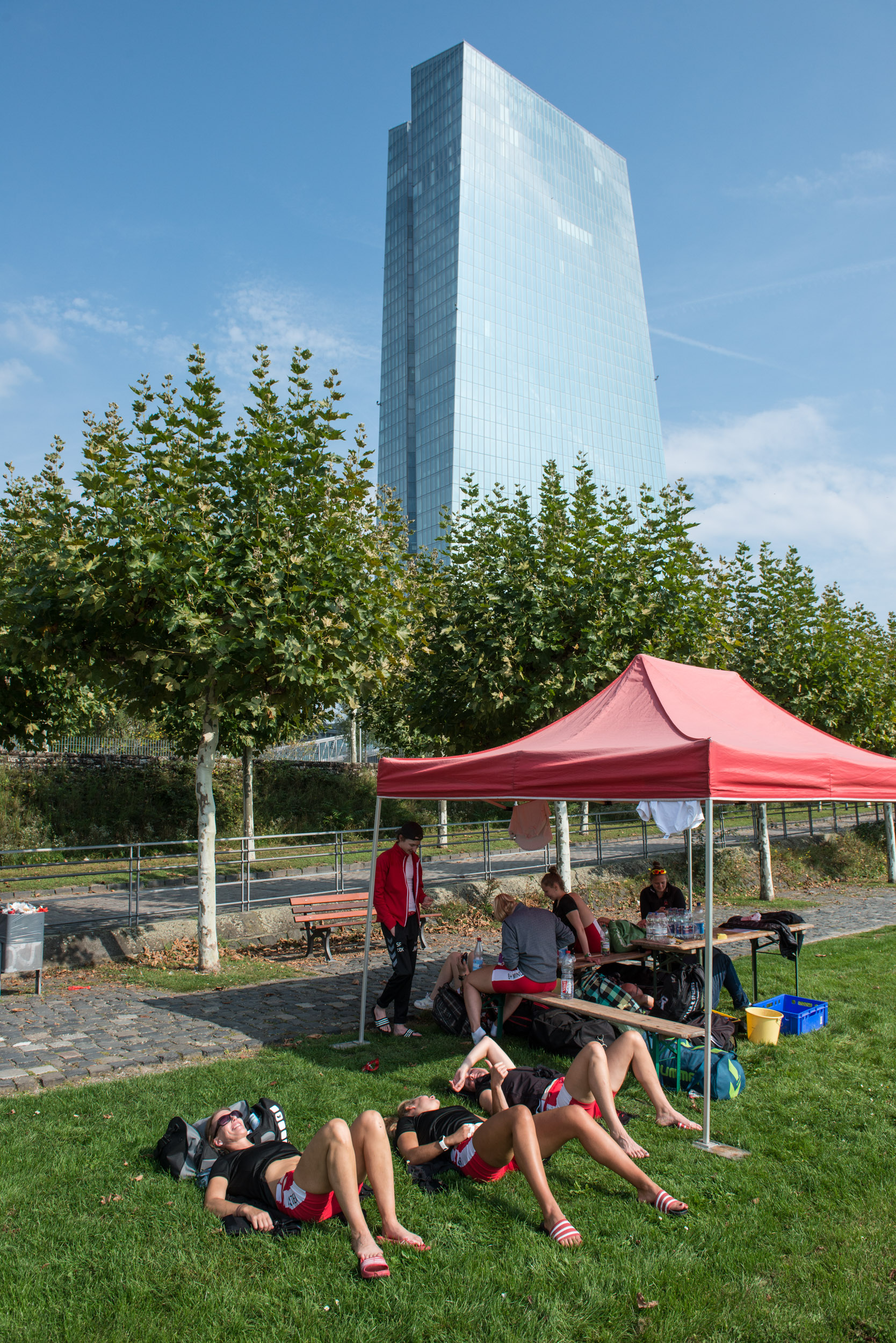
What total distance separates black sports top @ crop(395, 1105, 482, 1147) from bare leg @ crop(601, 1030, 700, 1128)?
96 centimetres

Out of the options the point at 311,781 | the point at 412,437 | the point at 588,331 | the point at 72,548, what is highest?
the point at 588,331

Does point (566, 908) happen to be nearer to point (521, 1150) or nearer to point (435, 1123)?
point (435, 1123)

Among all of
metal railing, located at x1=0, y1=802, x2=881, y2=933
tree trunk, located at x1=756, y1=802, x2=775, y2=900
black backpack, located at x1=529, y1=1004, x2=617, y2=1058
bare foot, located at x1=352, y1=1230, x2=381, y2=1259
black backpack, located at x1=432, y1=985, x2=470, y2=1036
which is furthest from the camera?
tree trunk, located at x1=756, y1=802, x2=775, y2=900

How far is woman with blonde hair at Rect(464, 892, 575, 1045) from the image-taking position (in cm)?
681

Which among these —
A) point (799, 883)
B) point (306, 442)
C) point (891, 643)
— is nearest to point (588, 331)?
point (891, 643)

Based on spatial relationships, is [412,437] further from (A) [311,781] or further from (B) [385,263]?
(A) [311,781]

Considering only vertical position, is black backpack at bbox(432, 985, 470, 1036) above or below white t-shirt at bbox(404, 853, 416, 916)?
below

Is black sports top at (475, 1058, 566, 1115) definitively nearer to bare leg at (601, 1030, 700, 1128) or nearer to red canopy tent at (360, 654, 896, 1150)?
bare leg at (601, 1030, 700, 1128)

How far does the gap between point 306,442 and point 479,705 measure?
481 cm

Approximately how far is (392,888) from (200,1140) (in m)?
3.59

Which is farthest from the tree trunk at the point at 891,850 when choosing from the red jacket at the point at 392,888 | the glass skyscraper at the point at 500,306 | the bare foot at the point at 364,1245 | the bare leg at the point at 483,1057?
the glass skyscraper at the point at 500,306

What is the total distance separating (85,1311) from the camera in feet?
11.0

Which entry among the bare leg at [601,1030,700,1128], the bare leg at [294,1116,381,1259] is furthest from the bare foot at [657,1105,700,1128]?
the bare leg at [294,1116,381,1259]

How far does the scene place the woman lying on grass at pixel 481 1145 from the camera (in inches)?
157
